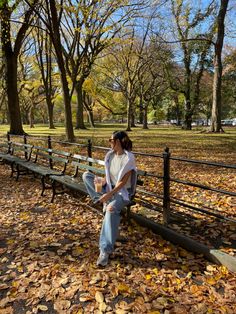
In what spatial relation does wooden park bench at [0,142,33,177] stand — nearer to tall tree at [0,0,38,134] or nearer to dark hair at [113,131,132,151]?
tall tree at [0,0,38,134]

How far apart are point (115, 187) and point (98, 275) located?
117 cm

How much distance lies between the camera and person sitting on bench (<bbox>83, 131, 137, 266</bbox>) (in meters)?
3.86

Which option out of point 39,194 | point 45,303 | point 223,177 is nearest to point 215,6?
point 223,177

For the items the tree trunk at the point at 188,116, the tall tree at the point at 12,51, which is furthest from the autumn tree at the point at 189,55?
the tall tree at the point at 12,51

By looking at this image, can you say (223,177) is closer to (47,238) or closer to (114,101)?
(47,238)

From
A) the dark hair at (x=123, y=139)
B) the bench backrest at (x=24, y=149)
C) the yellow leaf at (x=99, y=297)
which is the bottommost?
the yellow leaf at (x=99, y=297)

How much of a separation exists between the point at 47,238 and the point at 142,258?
161cm

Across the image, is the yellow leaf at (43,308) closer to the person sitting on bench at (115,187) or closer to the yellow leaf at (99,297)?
the yellow leaf at (99,297)

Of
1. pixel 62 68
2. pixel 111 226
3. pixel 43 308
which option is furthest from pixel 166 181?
pixel 62 68

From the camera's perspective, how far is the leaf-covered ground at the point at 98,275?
3077mm

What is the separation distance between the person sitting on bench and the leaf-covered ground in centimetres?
31

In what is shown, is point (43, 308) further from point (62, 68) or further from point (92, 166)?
point (62, 68)

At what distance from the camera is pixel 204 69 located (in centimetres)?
3419

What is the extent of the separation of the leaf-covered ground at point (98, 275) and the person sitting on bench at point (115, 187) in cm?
31
